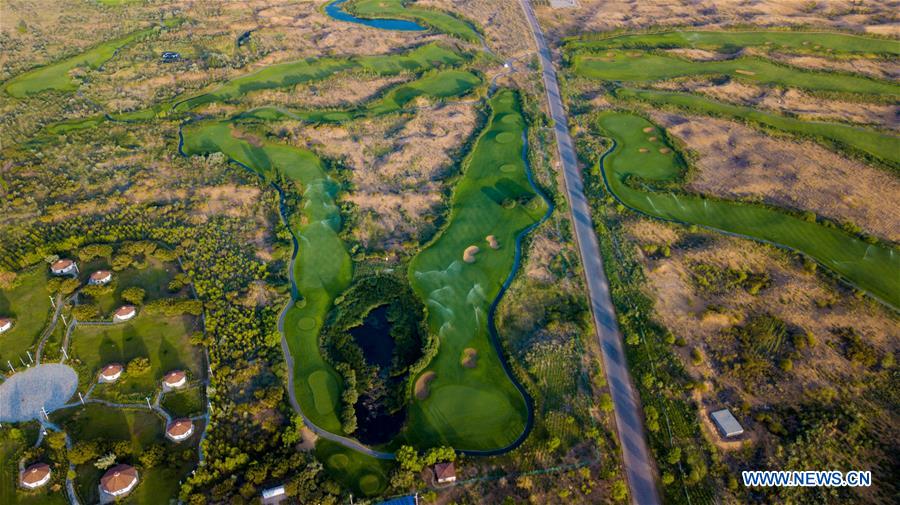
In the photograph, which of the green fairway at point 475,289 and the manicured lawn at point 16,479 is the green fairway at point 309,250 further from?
the manicured lawn at point 16,479

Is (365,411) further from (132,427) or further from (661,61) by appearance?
(661,61)

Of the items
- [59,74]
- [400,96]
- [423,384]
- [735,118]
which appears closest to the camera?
[423,384]

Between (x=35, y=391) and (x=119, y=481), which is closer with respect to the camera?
(x=119, y=481)

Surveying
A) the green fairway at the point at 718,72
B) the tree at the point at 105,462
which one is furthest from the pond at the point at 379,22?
the tree at the point at 105,462

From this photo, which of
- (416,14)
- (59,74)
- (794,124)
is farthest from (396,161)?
(59,74)

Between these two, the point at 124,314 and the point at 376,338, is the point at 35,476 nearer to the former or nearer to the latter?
the point at 124,314

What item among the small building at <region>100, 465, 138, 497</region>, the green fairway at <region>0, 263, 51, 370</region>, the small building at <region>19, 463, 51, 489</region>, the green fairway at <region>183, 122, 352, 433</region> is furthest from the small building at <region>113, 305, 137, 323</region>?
the small building at <region>100, 465, 138, 497</region>

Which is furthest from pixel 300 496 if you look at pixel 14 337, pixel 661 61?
pixel 661 61
